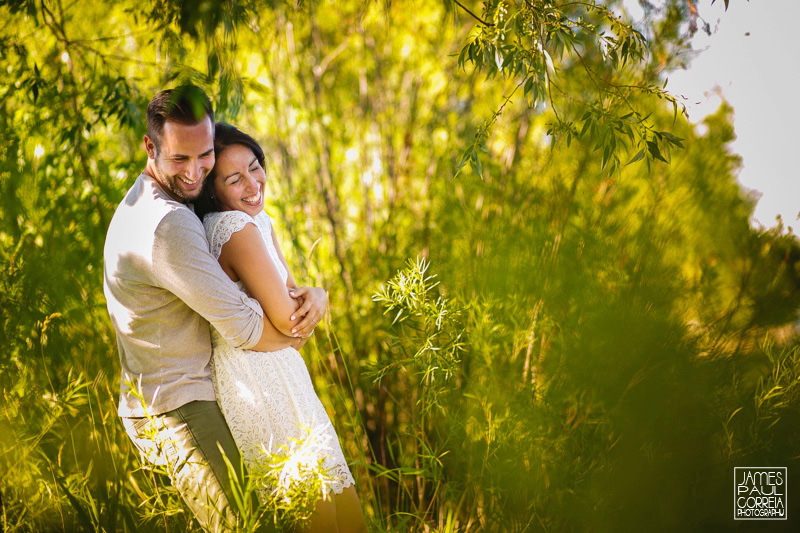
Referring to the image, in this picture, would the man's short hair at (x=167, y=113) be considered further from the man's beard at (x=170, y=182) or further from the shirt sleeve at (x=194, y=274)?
the shirt sleeve at (x=194, y=274)

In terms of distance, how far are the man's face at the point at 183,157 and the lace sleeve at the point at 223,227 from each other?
0.09 metres

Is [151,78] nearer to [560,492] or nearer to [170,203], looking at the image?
[170,203]

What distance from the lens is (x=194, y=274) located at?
150 centimetres

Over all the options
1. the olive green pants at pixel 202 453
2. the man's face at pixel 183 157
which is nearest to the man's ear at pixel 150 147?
the man's face at pixel 183 157

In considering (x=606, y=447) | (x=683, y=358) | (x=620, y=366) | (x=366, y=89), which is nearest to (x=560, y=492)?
(x=606, y=447)

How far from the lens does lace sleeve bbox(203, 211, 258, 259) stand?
1.68 meters

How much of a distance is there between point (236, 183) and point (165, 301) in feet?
1.38

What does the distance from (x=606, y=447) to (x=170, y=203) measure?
149 cm

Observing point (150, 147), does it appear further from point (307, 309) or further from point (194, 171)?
point (307, 309)

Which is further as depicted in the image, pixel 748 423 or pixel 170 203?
pixel 748 423

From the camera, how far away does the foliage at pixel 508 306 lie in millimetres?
1742

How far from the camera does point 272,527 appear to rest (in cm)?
145

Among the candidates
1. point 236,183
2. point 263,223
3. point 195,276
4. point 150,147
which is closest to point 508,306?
point 263,223

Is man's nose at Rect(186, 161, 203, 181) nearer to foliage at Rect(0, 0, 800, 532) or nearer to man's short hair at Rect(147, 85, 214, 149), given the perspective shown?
man's short hair at Rect(147, 85, 214, 149)
